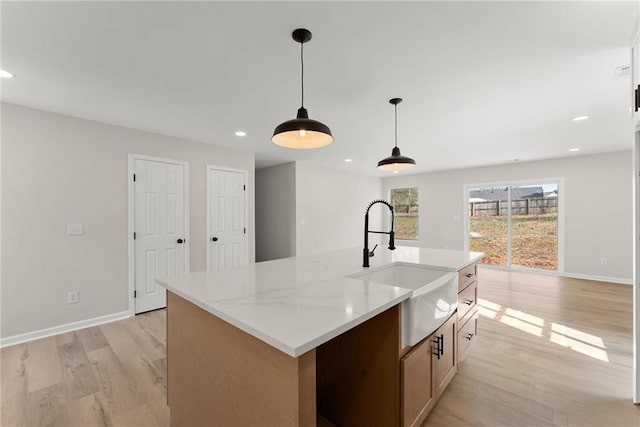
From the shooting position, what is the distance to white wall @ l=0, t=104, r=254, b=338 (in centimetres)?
271

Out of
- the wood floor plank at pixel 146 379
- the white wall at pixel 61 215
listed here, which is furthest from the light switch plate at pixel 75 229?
the wood floor plank at pixel 146 379

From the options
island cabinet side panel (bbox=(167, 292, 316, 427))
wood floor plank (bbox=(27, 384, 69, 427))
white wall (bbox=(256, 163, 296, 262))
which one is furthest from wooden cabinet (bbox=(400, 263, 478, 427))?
white wall (bbox=(256, 163, 296, 262))

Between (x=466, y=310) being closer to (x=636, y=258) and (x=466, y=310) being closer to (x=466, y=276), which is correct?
(x=466, y=276)

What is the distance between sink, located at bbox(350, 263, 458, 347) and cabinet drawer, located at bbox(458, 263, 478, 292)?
0.21 metres

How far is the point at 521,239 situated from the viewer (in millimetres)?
5875

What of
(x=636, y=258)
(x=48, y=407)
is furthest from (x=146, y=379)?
(x=636, y=258)

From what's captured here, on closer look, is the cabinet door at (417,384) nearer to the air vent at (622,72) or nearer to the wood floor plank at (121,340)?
the wood floor plank at (121,340)

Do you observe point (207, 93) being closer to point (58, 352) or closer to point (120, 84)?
point (120, 84)

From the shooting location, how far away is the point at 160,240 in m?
3.65

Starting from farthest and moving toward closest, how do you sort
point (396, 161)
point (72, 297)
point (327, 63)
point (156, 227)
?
point (156, 227) < point (72, 297) < point (396, 161) < point (327, 63)

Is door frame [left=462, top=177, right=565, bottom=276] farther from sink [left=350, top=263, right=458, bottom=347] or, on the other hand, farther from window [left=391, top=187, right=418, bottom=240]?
sink [left=350, top=263, right=458, bottom=347]

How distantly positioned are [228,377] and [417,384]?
3.08ft

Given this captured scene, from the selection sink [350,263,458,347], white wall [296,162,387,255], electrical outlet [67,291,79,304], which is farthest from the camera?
white wall [296,162,387,255]

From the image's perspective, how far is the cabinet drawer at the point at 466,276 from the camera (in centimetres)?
203
